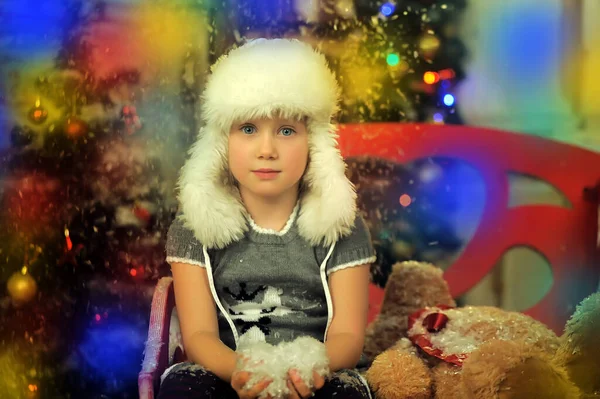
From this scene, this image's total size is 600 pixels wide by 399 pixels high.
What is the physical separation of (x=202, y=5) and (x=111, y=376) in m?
0.93

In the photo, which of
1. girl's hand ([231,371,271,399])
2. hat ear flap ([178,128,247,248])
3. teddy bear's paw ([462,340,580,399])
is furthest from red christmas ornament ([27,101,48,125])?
teddy bear's paw ([462,340,580,399])

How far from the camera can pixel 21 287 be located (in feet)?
5.58

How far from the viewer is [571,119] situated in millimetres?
1869

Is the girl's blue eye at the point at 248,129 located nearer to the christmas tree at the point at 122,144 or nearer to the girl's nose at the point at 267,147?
the girl's nose at the point at 267,147

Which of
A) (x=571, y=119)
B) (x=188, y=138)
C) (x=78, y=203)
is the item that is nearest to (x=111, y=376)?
(x=78, y=203)

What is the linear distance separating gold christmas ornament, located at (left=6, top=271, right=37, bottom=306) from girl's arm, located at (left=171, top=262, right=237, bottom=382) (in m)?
0.46

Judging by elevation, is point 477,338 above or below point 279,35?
below

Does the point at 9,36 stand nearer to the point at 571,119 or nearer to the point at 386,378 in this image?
the point at 386,378

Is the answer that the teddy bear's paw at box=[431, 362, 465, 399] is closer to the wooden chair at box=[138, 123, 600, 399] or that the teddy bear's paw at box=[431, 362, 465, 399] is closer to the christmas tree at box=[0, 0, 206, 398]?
the wooden chair at box=[138, 123, 600, 399]

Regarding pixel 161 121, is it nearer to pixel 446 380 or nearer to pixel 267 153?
pixel 267 153

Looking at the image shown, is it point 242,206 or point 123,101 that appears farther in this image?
point 123,101

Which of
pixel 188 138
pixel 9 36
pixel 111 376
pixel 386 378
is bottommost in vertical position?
pixel 111 376

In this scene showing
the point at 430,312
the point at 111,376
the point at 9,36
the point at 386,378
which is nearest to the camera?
the point at 386,378

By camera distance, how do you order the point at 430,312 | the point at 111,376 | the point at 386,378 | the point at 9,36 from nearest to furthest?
the point at 386,378 < the point at 430,312 < the point at 9,36 < the point at 111,376
